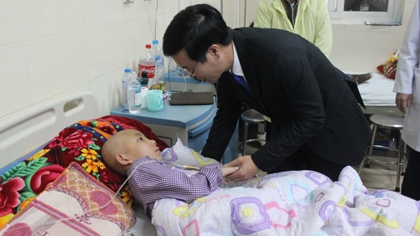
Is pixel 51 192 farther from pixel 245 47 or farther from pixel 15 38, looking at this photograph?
pixel 245 47

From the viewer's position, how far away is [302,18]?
2.77 meters

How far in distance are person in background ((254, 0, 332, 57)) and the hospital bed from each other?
5.01ft

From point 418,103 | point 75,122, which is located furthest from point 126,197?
point 418,103

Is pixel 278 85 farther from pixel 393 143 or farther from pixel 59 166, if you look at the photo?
pixel 393 143

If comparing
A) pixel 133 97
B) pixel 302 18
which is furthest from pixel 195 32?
pixel 302 18

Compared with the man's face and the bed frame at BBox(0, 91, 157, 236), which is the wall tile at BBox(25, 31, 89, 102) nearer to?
the bed frame at BBox(0, 91, 157, 236)

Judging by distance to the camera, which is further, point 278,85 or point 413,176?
point 413,176

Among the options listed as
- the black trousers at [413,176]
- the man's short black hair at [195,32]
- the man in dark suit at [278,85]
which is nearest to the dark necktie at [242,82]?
the man in dark suit at [278,85]

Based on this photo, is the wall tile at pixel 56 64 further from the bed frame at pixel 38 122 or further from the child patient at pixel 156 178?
the child patient at pixel 156 178

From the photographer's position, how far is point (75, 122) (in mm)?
1891

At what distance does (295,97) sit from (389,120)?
2.01 meters

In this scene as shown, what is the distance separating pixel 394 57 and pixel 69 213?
341 centimetres

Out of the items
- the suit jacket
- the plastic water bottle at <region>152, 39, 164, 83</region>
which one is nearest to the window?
the plastic water bottle at <region>152, 39, 164, 83</region>

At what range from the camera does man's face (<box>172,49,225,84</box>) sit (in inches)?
54.2
